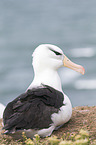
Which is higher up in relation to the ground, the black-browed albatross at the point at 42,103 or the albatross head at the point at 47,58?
the albatross head at the point at 47,58

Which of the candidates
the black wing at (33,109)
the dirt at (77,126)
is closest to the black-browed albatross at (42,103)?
the black wing at (33,109)

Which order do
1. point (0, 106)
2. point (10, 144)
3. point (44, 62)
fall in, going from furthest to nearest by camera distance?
point (0, 106)
point (44, 62)
point (10, 144)

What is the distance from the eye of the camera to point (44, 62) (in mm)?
5203

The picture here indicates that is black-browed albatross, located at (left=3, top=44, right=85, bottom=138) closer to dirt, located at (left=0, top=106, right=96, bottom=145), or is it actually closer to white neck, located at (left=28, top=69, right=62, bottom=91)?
white neck, located at (left=28, top=69, right=62, bottom=91)

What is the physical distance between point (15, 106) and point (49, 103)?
0.54m

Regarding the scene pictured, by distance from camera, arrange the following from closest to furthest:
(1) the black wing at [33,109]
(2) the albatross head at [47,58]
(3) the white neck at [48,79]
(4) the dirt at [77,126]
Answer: (1) the black wing at [33,109] < (4) the dirt at [77,126] < (3) the white neck at [48,79] < (2) the albatross head at [47,58]

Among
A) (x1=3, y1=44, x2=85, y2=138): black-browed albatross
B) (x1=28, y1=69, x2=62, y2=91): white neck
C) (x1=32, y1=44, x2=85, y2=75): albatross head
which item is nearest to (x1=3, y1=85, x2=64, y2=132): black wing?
(x1=3, y1=44, x2=85, y2=138): black-browed albatross

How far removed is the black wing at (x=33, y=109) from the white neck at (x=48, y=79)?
10.2 inches

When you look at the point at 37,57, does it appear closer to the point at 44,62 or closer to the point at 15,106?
the point at 44,62

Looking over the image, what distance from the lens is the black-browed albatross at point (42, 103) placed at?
4355mm

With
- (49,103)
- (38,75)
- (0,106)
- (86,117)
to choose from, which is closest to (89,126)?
(86,117)

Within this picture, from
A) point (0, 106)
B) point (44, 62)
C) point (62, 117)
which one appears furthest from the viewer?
point (0, 106)

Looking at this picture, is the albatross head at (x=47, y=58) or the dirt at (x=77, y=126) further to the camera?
the albatross head at (x=47, y=58)

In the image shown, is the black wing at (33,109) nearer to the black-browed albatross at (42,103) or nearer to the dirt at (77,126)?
the black-browed albatross at (42,103)
